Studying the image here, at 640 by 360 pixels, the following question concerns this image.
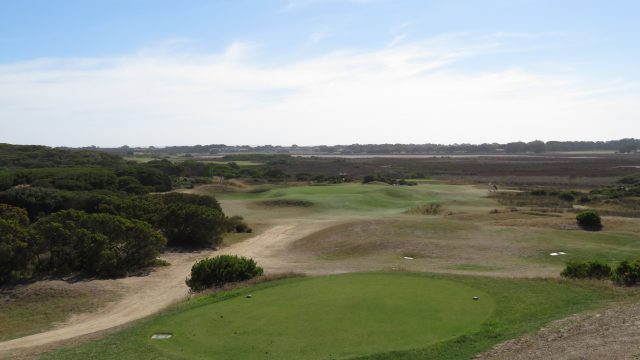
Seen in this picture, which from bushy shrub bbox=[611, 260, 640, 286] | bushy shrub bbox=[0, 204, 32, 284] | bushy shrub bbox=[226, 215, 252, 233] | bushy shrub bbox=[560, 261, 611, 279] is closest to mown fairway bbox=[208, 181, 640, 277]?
bushy shrub bbox=[560, 261, 611, 279]

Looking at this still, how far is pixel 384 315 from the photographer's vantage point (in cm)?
1388

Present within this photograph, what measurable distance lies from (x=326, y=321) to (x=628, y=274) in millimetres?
9942

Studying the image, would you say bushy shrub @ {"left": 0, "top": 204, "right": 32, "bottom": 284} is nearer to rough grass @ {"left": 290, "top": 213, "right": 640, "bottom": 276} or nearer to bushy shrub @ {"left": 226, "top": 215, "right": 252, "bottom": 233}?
rough grass @ {"left": 290, "top": 213, "right": 640, "bottom": 276}

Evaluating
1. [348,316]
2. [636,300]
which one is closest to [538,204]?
[636,300]

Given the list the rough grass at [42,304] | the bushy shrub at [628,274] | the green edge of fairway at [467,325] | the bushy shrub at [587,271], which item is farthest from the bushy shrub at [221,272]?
the bushy shrub at [628,274]

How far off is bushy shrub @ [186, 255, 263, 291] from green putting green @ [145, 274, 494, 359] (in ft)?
11.2

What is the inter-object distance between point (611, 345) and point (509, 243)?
18760 mm

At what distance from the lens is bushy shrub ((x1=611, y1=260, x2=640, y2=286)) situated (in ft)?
55.5

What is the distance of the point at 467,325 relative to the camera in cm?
1302

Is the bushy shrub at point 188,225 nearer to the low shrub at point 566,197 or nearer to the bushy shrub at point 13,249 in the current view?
the bushy shrub at point 13,249

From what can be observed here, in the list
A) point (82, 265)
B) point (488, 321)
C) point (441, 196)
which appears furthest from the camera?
point (441, 196)

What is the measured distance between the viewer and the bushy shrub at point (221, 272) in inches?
806

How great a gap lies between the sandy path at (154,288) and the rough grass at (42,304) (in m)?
0.66

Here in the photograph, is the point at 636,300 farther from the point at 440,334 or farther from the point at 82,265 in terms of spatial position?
the point at 82,265
